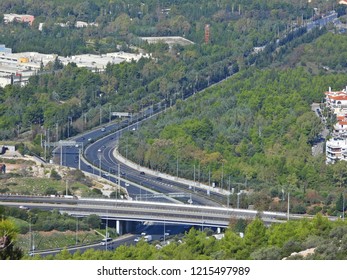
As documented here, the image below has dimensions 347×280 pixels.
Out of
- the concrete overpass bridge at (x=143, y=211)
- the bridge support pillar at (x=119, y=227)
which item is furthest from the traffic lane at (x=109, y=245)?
the concrete overpass bridge at (x=143, y=211)

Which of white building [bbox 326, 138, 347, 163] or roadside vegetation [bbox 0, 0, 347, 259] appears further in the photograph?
white building [bbox 326, 138, 347, 163]

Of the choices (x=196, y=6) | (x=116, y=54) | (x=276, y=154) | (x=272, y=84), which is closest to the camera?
(x=276, y=154)

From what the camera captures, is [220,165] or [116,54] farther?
[116,54]

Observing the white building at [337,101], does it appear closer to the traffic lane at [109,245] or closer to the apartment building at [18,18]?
the traffic lane at [109,245]

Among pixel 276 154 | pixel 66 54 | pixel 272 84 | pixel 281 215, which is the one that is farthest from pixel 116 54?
pixel 281 215

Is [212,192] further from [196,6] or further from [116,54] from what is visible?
[196,6]

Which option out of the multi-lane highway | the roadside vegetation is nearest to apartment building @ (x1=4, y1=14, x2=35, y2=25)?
the roadside vegetation

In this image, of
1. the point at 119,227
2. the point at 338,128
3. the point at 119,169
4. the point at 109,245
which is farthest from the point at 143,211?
the point at 338,128

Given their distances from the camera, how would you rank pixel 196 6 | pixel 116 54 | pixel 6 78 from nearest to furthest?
pixel 6 78 < pixel 116 54 < pixel 196 6

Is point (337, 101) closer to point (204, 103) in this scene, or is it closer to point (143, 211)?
point (204, 103)

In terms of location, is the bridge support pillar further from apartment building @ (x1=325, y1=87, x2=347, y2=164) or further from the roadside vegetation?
apartment building @ (x1=325, y1=87, x2=347, y2=164)
